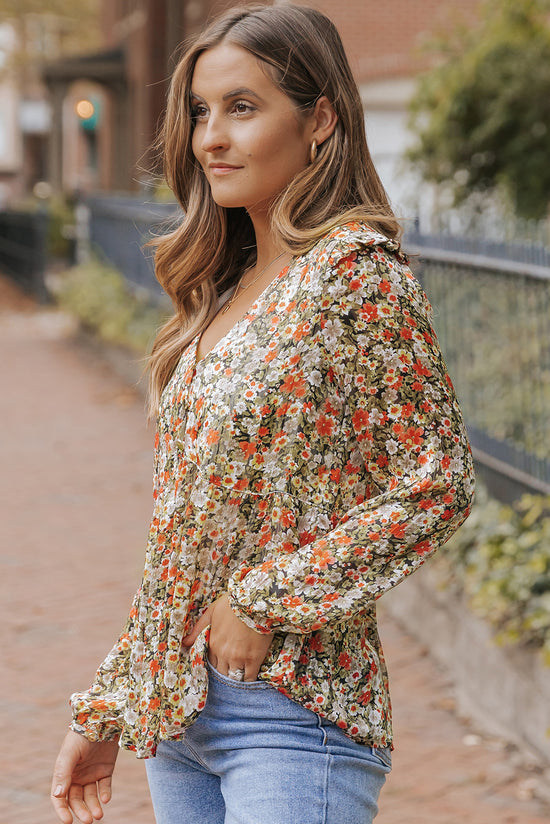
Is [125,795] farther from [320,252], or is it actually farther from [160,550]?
[320,252]

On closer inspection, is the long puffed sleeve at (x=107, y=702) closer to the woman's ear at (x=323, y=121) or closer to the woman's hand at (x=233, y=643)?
the woman's hand at (x=233, y=643)

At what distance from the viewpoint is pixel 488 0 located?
396 inches

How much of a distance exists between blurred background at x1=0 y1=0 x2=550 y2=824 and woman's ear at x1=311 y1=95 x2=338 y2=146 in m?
0.39

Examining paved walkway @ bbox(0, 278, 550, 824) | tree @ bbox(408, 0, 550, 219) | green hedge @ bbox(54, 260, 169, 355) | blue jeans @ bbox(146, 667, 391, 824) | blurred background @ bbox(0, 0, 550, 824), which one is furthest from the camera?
green hedge @ bbox(54, 260, 169, 355)

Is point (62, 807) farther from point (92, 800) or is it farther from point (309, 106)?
point (309, 106)

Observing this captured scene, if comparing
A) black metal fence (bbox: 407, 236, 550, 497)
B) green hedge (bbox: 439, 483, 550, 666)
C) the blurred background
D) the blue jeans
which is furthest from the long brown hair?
black metal fence (bbox: 407, 236, 550, 497)

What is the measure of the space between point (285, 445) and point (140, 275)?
12.2m

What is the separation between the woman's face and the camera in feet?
6.36

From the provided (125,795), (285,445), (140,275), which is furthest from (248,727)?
(140,275)

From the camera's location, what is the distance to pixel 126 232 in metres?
14.7

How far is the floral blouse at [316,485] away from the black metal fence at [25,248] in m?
19.5

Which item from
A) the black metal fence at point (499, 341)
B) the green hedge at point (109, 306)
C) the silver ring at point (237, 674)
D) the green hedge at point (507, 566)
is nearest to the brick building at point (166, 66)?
the green hedge at point (109, 306)

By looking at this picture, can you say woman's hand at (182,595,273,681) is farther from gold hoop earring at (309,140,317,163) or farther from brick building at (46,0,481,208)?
brick building at (46,0,481,208)

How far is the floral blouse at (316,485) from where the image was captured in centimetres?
Result: 175
